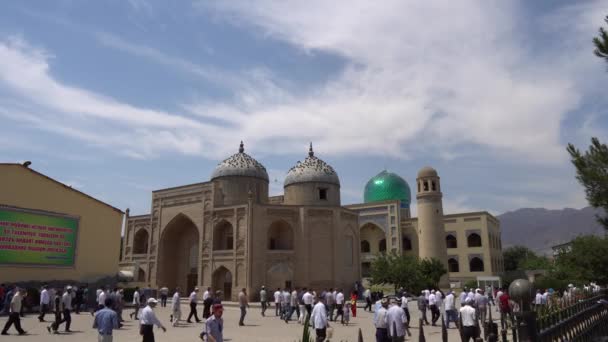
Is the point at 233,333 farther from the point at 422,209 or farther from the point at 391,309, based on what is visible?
the point at 422,209

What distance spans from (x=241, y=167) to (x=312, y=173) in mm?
5670

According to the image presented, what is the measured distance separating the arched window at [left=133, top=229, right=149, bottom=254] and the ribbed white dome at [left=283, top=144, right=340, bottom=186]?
12.9 metres

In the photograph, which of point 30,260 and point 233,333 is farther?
point 30,260

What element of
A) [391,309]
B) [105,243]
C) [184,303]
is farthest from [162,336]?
[184,303]

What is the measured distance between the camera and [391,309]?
8.70 m

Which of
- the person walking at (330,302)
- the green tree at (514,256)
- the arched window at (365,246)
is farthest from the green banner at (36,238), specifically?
the green tree at (514,256)

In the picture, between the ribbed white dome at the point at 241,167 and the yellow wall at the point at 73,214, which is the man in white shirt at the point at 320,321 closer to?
the yellow wall at the point at 73,214

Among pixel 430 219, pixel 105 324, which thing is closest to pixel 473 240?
pixel 430 219

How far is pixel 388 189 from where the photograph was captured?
5000 cm

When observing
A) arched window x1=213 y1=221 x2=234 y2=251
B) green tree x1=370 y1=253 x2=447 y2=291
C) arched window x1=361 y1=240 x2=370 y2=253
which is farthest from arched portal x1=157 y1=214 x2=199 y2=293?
arched window x1=361 y1=240 x2=370 y2=253

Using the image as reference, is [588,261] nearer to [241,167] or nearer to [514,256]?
[241,167]

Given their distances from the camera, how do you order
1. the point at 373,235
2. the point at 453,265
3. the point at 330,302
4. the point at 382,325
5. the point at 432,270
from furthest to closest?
the point at 453,265 < the point at 373,235 < the point at 432,270 < the point at 330,302 < the point at 382,325

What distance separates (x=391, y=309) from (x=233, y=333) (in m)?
7.09

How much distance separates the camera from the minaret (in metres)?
40.5
